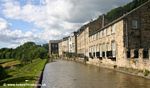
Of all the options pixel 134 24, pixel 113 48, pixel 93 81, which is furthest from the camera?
pixel 113 48

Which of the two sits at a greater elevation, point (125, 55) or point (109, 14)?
point (109, 14)

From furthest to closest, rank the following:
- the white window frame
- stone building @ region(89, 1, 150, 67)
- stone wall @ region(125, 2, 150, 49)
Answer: the white window frame → stone wall @ region(125, 2, 150, 49) → stone building @ region(89, 1, 150, 67)

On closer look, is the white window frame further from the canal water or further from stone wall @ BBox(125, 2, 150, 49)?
the canal water

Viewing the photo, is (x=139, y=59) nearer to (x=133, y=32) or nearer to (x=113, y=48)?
(x=133, y=32)

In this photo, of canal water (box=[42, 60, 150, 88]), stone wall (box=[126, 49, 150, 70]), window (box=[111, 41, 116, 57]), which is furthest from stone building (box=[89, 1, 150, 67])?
canal water (box=[42, 60, 150, 88])

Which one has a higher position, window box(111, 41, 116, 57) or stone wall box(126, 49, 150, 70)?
window box(111, 41, 116, 57)

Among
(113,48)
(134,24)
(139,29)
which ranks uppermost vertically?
(134,24)

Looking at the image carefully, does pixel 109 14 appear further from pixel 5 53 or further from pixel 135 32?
pixel 135 32

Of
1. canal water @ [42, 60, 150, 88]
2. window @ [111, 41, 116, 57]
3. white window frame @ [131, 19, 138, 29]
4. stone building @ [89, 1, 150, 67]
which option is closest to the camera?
canal water @ [42, 60, 150, 88]

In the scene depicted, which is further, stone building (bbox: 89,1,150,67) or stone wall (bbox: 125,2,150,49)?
stone wall (bbox: 125,2,150,49)

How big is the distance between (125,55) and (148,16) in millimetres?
7637

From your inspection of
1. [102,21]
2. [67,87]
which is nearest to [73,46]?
[102,21]

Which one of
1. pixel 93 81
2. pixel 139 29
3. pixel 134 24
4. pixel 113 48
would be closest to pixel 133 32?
pixel 139 29

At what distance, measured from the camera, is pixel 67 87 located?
25.0 m
